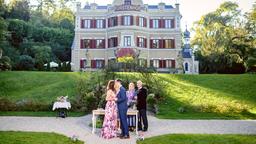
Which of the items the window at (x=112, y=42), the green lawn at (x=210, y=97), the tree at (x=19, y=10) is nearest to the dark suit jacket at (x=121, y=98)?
the green lawn at (x=210, y=97)

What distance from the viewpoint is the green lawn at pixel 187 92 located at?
1994 centimetres

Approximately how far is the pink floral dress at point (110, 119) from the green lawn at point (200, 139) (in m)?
1.45

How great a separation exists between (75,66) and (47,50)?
437cm

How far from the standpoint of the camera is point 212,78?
2847 centimetres

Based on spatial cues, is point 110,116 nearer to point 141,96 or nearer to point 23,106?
point 141,96

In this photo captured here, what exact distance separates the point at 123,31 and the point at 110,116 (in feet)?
111

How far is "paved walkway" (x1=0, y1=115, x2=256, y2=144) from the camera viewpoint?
42.3 ft

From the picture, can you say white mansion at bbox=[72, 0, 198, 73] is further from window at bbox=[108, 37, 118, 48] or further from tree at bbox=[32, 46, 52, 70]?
tree at bbox=[32, 46, 52, 70]

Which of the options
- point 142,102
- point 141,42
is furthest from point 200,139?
point 141,42

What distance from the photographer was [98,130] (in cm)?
1402

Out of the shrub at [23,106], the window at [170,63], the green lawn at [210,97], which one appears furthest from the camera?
the window at [170,63]

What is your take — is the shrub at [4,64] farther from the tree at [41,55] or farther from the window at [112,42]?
the window at [112,42]

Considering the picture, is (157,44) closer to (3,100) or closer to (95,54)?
(95,54)

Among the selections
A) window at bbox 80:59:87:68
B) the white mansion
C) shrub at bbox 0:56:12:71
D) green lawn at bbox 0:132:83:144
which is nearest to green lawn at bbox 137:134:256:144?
green lawn at bbox 0:132:83:144
